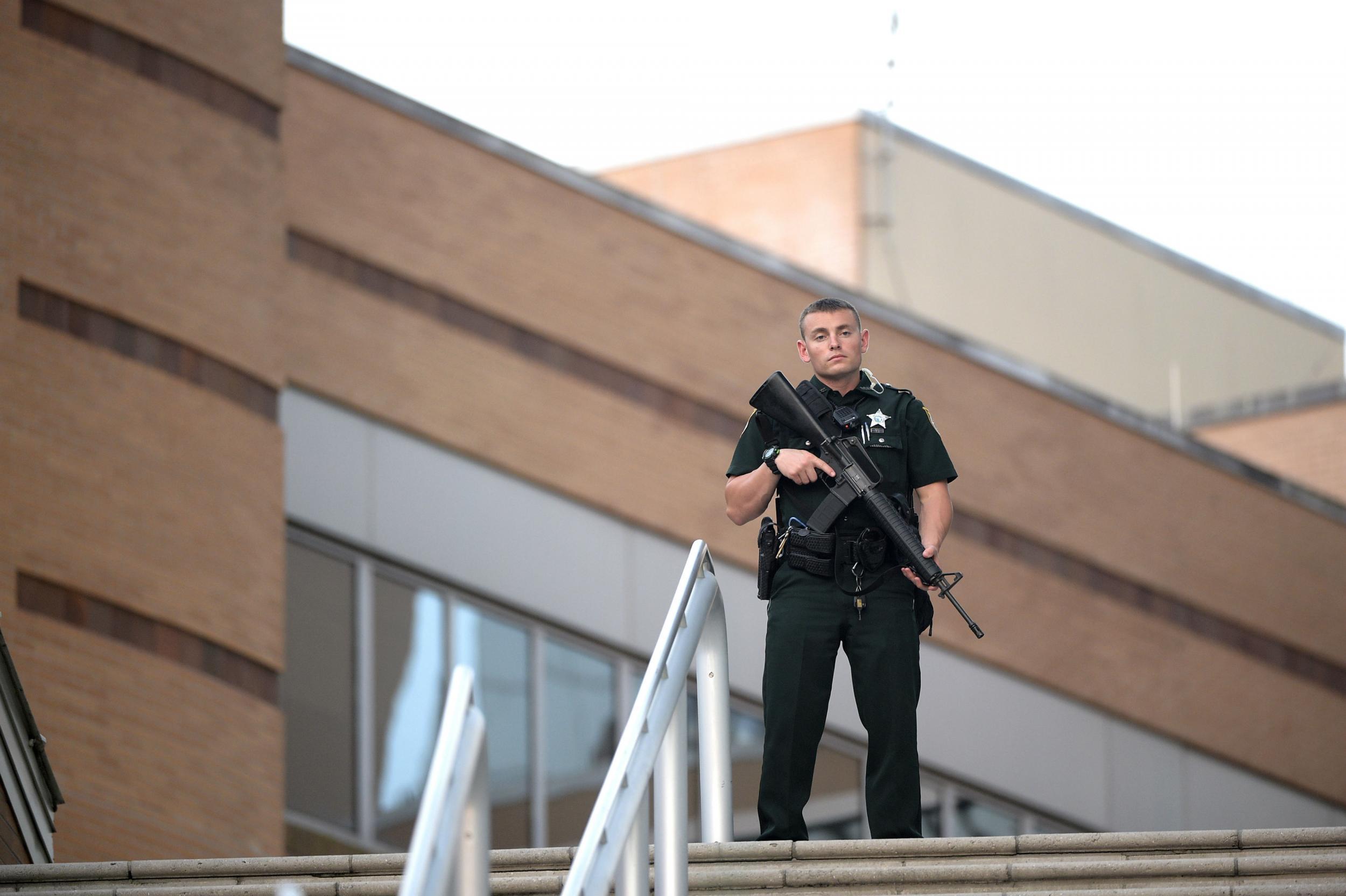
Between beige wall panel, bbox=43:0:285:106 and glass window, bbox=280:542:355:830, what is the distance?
11.1ft

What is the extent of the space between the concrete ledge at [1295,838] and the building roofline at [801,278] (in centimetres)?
906

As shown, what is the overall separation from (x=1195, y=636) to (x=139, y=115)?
31.2 ft

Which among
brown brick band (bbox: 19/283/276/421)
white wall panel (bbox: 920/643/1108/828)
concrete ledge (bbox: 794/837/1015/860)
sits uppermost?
brown brick band (bbox: 19/283/276/421)

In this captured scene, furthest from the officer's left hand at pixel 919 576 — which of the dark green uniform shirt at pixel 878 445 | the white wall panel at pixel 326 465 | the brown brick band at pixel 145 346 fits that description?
the white wall panel at pixel 326 465

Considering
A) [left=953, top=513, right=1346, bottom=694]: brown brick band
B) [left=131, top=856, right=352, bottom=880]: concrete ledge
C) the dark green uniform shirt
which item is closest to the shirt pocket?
the dark green uniform shirt

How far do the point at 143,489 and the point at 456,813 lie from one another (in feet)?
25.2

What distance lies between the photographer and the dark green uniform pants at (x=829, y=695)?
5664 millimetres

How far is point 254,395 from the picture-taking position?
11.5 meters

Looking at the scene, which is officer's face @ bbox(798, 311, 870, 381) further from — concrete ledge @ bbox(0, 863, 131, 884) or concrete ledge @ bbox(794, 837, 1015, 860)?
concrete ledge @ bbox(0, 863, 131, 884)

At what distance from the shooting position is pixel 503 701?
527 inches

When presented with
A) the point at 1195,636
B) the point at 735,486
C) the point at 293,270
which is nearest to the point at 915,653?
the point at 735,486

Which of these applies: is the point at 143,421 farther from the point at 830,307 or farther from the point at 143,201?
the point at 830,307

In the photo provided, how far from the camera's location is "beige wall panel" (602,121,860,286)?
69.7ft

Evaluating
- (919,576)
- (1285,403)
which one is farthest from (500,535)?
(1285,403)
